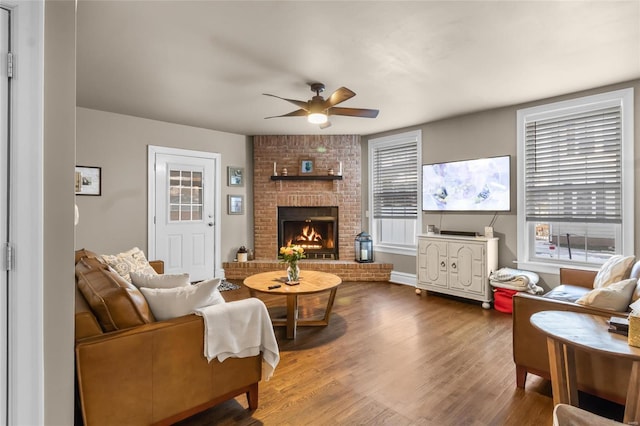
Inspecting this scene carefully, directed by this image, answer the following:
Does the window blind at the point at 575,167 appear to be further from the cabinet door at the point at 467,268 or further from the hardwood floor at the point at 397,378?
the hardwood floor at the point at 397,378

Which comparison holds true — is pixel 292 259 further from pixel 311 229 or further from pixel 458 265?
pixel 311 229

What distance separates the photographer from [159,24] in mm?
2350

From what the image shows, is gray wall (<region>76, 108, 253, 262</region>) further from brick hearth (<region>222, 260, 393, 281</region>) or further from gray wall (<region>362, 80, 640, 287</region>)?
gray wall (<region>362, 80, 640, 287</region>)

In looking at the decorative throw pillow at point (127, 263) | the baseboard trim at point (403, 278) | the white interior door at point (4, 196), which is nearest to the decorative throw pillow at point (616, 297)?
the white interior door at point (4, 196)

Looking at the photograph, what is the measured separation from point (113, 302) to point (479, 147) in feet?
14.7

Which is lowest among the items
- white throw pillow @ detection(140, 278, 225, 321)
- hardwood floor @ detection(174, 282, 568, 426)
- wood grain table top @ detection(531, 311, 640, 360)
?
hardwood floor @ detection(174, 282, 568, 426)

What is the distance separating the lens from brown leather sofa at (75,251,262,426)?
1516 millimetres

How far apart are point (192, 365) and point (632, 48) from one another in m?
3.96

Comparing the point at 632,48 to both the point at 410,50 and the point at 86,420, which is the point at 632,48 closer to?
the point at 410,50

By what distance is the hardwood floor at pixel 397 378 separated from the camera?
1.97 meters

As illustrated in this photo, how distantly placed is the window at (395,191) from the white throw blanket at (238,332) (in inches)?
147

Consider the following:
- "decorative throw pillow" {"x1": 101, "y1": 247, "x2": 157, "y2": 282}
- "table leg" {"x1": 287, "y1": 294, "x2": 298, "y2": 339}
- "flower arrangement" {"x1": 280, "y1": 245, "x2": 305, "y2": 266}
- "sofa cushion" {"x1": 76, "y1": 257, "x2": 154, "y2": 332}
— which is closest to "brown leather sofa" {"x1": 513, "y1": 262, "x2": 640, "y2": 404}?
"table leg" {"x1": 287, "y1": 294, "x2": 298, "y2": 339}

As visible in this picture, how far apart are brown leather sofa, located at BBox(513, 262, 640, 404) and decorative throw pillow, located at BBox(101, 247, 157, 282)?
3.09m

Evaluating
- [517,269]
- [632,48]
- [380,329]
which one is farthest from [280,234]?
[632,48]
